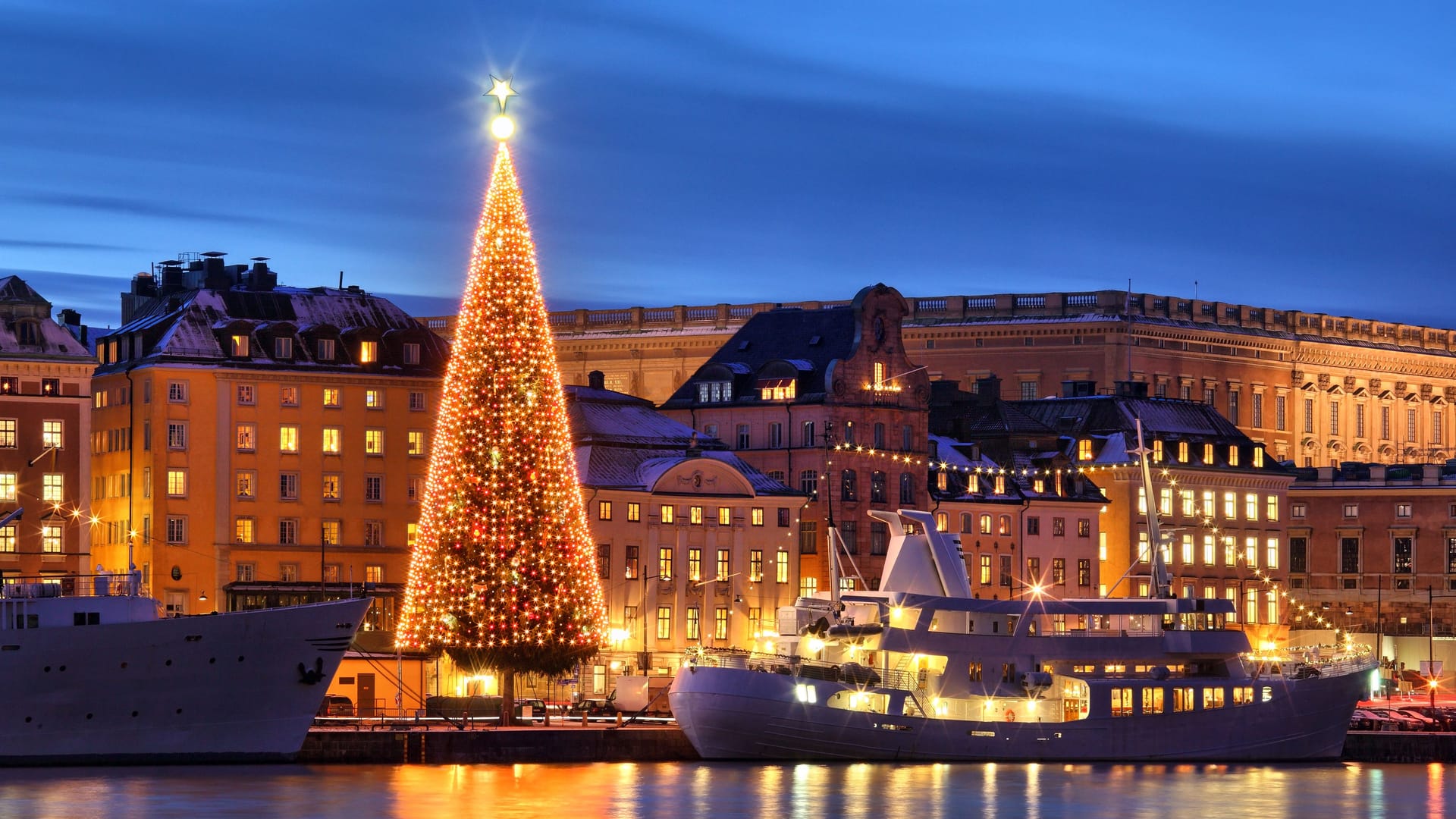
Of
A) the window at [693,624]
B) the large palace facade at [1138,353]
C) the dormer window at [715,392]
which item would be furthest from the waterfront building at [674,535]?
the large palace facade at [1138,353]

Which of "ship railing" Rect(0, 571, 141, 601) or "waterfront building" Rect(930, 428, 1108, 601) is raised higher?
"waterfront building" Rect(930, 428, 1108, 601)

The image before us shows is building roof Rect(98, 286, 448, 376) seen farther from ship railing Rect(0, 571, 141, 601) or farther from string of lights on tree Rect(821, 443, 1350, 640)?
ship railing Rect(0, 571, 141, 601)

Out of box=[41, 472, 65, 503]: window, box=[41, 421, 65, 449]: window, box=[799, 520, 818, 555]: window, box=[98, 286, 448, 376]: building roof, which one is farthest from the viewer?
box=[799, 520, 818, 555]: window

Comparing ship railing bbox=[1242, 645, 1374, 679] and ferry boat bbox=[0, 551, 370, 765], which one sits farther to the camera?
ship railing bbox=[1242, 645, 1374, 679]

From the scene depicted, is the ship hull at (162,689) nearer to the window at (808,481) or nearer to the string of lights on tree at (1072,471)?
the window at (808,481)

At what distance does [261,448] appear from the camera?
4993 inches

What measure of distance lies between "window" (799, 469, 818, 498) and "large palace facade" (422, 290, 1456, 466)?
3503 centimetres

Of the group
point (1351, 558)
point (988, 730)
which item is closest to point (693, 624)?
point (988, 730)

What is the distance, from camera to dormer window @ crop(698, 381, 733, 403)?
144500 mm

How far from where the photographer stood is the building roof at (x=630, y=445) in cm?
13225

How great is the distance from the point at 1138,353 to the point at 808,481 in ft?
131

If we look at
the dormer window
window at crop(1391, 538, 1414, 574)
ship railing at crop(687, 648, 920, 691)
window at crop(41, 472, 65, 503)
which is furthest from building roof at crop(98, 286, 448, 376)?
window at crop(1391, 538, 1414, 574)

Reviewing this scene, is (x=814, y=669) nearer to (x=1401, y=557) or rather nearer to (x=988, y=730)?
(x=988, y=730)

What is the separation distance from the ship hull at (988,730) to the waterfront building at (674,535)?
856 inches
